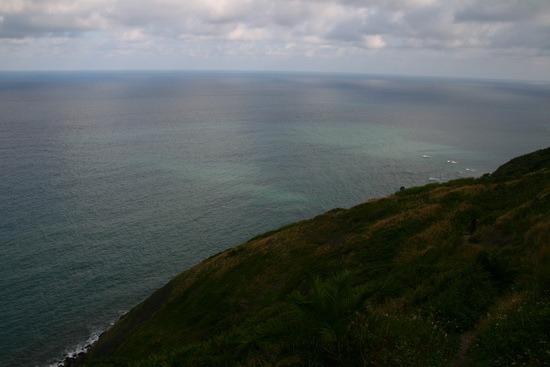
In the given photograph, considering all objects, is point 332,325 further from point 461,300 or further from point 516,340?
point 461,300

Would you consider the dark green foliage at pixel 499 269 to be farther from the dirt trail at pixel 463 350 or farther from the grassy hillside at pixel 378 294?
the dirt trail at pixel 463 350

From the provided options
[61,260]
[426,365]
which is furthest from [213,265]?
[426,365]

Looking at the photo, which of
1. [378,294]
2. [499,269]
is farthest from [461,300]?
[378,294]

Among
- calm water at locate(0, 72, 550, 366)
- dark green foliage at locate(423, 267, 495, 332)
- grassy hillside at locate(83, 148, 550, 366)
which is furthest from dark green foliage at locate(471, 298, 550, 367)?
calm water at locate(0, 72, 550, 366)

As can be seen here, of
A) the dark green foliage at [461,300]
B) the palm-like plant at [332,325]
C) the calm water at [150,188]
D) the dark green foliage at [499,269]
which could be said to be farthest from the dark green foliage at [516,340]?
the calm water at [150,188]

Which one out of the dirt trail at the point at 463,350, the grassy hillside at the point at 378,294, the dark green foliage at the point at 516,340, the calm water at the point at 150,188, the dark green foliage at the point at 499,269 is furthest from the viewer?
the calm water at the point at 150,188
